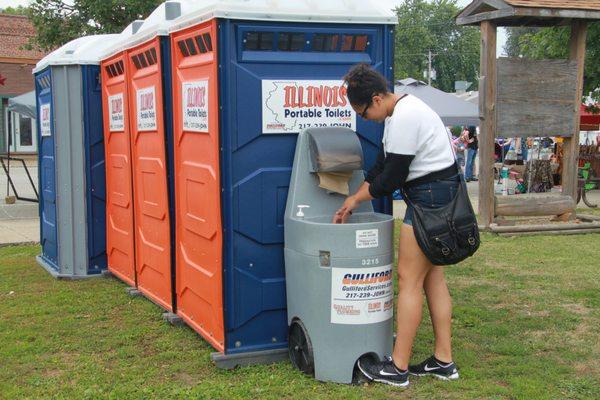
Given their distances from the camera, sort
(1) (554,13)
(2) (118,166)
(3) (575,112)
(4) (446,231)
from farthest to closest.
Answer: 1. (3) (575,112)
2. (1) (554,13)
3. (2) (118,166)
4. (4) (446,231)

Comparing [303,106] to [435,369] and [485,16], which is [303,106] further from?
[485,16]

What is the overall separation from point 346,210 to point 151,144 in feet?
7.16

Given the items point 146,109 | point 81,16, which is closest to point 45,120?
point 146,109

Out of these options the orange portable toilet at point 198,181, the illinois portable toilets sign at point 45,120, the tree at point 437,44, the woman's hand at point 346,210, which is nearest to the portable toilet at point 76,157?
the illinois portable toilets sign at point 45,120

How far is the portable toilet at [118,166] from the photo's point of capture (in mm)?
6613

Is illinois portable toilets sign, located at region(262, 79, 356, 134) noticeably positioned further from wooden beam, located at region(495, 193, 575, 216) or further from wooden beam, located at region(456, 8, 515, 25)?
wooden beam, located at region(495, 193, 575, 216)

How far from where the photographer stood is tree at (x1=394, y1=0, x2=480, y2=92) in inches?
3127

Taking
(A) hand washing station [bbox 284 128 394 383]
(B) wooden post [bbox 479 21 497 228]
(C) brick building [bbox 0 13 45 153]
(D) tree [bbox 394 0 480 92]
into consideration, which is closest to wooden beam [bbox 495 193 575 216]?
(B) wooden post [bbox 479 21 497 228]

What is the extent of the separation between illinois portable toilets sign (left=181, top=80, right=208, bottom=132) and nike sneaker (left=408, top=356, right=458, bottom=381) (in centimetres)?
195

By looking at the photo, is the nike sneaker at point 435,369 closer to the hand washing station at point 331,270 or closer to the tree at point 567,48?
the hand washing station at point 331,270

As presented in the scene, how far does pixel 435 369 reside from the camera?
4383mm

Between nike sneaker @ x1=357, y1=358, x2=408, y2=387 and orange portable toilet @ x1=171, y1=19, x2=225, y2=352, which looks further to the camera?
orange portable toilet @ x1=171, y1=19, x2=225, y2=352

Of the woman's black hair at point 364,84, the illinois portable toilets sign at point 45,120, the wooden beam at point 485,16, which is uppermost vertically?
the wooden beam at point 485,16

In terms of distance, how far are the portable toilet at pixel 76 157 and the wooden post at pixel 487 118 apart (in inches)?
197
